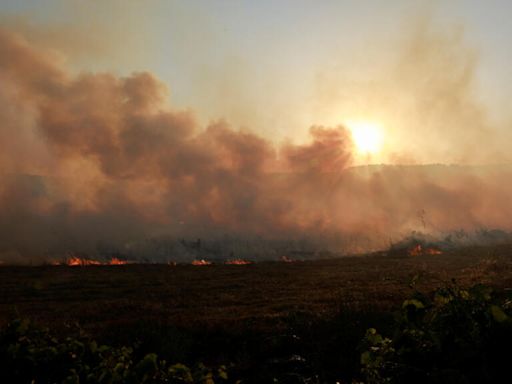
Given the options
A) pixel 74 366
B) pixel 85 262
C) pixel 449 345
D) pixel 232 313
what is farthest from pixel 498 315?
pixel 85 262

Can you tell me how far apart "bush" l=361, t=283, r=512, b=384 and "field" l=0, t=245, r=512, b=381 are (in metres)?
0.59

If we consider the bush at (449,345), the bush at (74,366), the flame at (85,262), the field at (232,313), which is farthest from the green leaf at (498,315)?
the flame at (85,262)

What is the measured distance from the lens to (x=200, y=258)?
3332 inches

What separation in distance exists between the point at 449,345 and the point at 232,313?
14521 millimetres

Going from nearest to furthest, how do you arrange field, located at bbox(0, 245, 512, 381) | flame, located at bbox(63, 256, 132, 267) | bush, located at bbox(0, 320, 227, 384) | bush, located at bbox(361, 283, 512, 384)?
bush, located at bbox(0, 320, 227, 384), bush, located at bbox(361, 283, 512, 384), field, located at bbox(0, 245, 512, 381), flame, located at bbox(63, 256, 132, 267)

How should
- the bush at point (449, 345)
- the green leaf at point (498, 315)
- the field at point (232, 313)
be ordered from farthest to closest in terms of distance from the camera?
the field at point (232, 313)
the green leaf at point (498, 315)
the bush at point (449, 345)

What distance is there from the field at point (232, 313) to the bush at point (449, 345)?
0.59 metres

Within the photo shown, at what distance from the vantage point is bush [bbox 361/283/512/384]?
24.5ft

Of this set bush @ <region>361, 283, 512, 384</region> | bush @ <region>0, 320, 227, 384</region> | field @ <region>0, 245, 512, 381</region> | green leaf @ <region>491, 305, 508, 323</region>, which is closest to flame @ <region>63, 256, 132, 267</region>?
field @ <region>0, 245, 512, 381</region>

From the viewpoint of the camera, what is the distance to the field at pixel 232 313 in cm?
1423

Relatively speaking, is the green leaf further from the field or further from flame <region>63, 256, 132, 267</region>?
flame <region>63, 256, 132, 267</region>

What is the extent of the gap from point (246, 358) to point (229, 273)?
A: 32847 millimetres

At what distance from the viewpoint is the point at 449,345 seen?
7.99 meters

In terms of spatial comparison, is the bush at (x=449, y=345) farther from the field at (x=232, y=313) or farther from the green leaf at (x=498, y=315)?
the field at (x=232, y=313)
